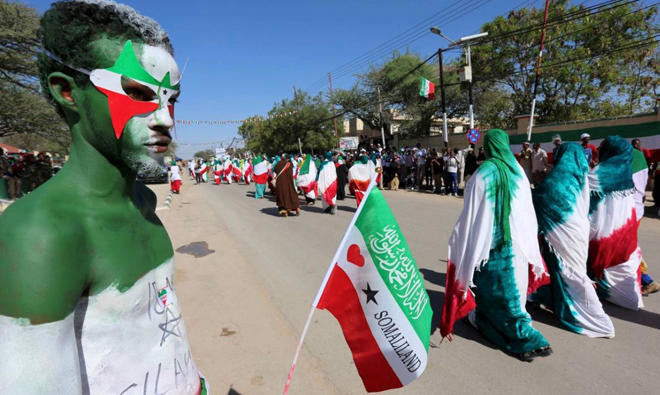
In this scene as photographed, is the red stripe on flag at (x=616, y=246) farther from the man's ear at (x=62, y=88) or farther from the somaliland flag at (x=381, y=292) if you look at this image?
the man's ear at (x=62, y=88)

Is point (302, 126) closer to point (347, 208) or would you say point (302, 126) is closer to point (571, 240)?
point (347, 208)

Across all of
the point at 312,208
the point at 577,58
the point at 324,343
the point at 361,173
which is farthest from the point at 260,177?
the point at 577,58

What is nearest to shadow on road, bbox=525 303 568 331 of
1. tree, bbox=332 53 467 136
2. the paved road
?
the paved road

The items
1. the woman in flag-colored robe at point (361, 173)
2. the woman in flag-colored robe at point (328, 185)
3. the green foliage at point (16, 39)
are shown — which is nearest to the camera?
the woman in flag-colored robe at point (361, 173)

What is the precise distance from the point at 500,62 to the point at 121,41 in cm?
2382

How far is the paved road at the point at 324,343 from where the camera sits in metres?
2.46

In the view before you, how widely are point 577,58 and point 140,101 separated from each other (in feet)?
73.6

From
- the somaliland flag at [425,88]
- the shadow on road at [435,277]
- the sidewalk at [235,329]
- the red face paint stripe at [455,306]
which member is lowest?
the shadow on road at [435,277]

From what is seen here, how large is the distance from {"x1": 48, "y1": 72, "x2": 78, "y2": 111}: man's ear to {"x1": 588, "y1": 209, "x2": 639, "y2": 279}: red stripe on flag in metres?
4.10

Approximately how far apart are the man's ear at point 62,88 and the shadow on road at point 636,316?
4.24 m

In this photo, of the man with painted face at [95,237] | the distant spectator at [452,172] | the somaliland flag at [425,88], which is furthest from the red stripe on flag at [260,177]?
the man with painted face at [95,237]

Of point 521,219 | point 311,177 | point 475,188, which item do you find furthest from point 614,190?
point 311,177

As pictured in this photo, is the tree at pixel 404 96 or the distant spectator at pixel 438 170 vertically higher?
the tree at pixel 404 96

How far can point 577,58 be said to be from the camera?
17922 millimetres
